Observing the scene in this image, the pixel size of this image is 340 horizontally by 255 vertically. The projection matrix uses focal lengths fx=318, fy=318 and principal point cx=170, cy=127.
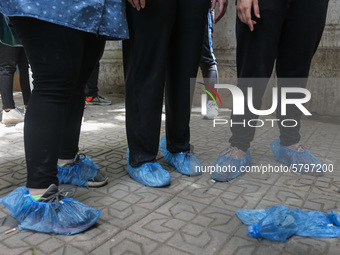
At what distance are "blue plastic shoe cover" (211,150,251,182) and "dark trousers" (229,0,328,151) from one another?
12cm

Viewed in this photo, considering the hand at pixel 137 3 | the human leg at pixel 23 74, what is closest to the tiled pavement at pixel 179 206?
the hand at pixel 137 3

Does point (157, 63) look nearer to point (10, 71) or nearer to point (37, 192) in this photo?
point (37, 192)

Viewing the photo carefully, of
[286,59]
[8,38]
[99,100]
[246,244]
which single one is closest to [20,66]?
[99,100]

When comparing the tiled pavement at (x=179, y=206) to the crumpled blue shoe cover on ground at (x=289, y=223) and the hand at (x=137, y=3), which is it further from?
the hand at (x=137, y=3)

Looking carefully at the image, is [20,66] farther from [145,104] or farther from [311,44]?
[311,44]

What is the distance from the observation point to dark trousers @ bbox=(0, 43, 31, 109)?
3.78m

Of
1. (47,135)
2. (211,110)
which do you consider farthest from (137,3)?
(211,110)

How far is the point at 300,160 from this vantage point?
7.50 ft

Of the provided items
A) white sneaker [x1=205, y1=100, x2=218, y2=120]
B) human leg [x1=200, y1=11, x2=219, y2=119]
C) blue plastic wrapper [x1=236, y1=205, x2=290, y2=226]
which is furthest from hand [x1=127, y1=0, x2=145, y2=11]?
white sneaker [x1=205, y1=100, x2=218, y2=120]

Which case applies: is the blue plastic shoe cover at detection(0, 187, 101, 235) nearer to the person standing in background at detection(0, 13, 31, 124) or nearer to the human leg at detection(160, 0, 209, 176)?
the human leg at detection(160, 0, 209, 176)

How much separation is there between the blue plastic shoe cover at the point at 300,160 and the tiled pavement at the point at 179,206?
0.23 feet

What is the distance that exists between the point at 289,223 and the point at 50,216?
3.57ft

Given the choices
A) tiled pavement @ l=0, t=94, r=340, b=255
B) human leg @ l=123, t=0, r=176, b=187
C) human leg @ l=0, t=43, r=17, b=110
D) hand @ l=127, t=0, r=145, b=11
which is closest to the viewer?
tiled pavement @ l=0, t=94, r=340, b=255

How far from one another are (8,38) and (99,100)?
3.59 meters
